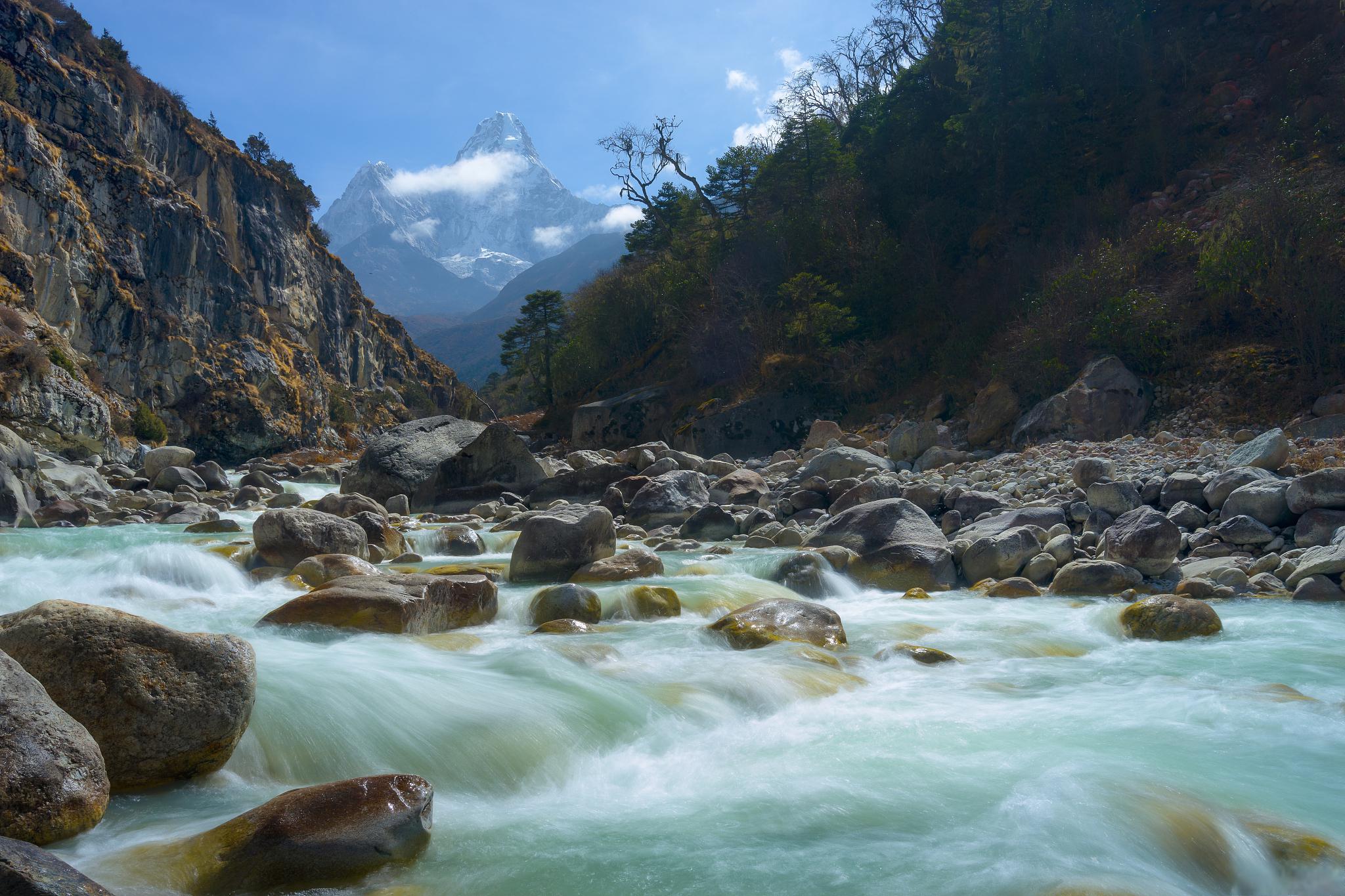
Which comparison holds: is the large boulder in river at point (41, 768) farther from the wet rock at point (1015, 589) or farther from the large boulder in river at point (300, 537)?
the wet rock at point (1015, 589)

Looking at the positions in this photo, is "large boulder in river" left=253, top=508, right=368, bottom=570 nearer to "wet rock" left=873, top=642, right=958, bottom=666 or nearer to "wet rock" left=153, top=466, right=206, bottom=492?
"wet rock" left=873, top=642, right=958, bottom=666

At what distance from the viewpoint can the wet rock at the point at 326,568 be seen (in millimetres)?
9188

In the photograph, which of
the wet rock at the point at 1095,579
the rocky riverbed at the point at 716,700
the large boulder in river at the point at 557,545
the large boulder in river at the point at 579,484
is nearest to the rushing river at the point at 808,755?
the rocky riverbed at the point at 716,700

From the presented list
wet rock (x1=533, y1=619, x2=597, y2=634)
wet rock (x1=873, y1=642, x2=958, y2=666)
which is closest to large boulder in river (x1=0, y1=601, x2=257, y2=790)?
wet rock (x1=533, y1=619, x2=597, y2=634)

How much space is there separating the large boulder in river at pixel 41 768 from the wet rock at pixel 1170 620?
7.31m

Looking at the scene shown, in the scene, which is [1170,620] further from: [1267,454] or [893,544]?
[1267,454]

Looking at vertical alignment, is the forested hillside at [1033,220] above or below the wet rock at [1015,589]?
above

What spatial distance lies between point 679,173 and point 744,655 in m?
34.9

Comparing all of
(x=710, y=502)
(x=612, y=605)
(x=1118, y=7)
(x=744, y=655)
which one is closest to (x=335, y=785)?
(x=744, y=655)

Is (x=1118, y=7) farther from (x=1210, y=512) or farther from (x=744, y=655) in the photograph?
(x=744, y=655)

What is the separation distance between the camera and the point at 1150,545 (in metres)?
8.96

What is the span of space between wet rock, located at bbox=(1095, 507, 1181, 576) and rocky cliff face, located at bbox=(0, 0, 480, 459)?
24.9 meters

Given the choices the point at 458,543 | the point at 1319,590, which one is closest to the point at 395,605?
the point at 458,543

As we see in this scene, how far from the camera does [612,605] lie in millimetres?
8227
